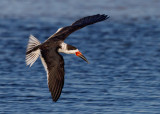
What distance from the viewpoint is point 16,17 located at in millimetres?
18781

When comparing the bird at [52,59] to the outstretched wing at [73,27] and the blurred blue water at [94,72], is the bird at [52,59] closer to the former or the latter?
the outstretched wing at [73,27]

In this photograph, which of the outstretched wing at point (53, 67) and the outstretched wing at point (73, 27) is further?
the outstretched wing at point (73, 27)

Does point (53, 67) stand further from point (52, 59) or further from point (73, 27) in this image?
point (73, 27)

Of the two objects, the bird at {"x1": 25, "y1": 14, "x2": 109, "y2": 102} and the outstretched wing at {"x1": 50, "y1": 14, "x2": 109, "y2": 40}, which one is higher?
the outstretched wing at {"x1": 50, "y1": 14, "x2": 109, "y2": 40}

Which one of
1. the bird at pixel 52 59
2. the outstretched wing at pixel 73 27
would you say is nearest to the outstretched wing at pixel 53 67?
the bird at pixel 52 59

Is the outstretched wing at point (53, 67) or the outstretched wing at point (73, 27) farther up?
the outstretched wing at point (73, 27)

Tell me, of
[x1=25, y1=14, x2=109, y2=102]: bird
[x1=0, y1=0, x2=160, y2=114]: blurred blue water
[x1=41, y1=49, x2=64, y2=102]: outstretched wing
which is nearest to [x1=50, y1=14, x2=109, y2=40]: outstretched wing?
[x1=25, y1=14, x2=109, y2=102]: bird

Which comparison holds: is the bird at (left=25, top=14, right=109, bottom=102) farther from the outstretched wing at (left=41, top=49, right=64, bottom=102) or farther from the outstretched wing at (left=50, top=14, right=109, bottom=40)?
the outstretched wing at (left=50, top=14, right=109, bottom=40)

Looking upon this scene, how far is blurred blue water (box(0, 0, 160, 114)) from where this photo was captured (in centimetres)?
870

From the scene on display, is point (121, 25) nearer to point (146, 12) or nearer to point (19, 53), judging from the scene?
point (146, 12)

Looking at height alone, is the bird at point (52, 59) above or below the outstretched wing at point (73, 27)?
below

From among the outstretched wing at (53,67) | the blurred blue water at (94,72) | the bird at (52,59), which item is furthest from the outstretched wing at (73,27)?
the blurred blue water at (94,72)

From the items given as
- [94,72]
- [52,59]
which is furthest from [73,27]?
[94,72]

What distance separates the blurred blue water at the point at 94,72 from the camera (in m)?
8.70
